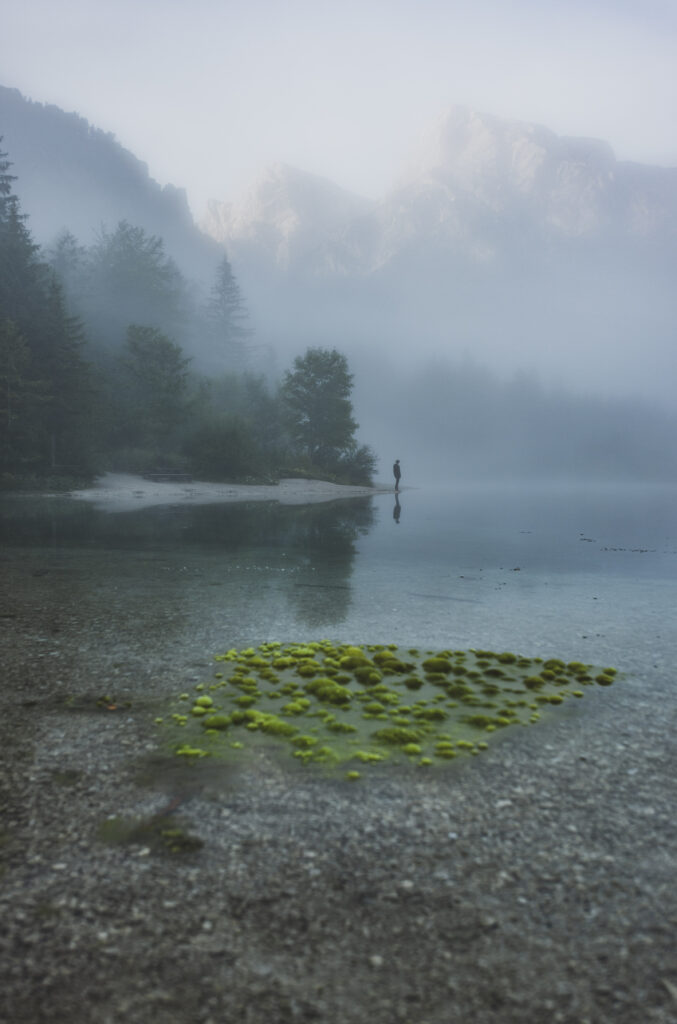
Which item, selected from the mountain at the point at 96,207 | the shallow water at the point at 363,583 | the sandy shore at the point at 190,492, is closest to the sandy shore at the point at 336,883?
the shallow water at the point at 363,583

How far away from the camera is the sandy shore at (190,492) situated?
3669 centimetres

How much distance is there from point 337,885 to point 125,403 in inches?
1927

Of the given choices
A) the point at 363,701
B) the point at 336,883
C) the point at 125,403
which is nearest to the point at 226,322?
the point at 125,403

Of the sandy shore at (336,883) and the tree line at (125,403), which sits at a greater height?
the tree line at (125,403)

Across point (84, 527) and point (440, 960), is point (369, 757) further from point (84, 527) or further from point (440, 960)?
point (84, 527)

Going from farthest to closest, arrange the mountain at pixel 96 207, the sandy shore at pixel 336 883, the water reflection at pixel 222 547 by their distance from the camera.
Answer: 1. the mountain at pixel 96 207
2. the water reflection at pixel 222 547
3. the sandy shore at pixel 336 883

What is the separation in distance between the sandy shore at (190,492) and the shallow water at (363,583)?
11107 mm

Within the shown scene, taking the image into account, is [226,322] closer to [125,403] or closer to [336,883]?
[125,403]

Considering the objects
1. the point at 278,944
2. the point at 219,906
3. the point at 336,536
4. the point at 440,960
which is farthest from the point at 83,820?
the point at 336,536

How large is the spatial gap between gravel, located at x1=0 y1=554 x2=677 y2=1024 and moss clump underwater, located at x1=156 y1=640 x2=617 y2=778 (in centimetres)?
27

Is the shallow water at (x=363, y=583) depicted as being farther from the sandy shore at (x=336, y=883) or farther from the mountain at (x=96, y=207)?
the mountain at (x=96, y=207)

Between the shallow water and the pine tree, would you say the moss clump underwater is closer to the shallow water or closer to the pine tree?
the shallow water

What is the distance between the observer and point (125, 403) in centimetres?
4834

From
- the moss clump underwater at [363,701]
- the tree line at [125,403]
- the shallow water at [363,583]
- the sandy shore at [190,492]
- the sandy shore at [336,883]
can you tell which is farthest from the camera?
the tree line at [125,403]
